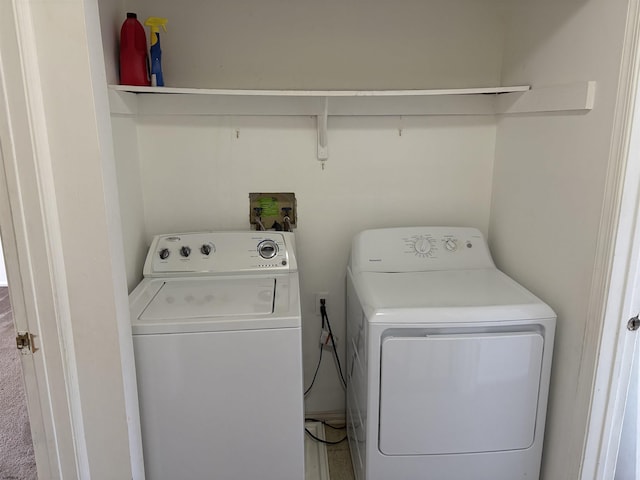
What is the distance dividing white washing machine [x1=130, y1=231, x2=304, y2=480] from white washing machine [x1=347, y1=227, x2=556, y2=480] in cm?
29

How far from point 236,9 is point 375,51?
24.6 inches

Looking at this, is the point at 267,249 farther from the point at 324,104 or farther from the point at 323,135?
the point at 324,104

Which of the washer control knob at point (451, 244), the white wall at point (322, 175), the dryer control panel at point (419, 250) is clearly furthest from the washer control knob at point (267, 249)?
the washer control knob at point (451, 244)

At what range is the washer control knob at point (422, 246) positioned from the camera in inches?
78.5

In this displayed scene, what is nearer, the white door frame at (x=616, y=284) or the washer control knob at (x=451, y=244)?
the white door frame at (x=616, y=284)

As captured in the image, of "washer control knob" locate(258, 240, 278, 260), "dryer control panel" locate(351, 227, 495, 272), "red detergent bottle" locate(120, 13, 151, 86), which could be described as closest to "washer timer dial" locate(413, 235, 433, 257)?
"dryer control panel" locate(351, 227, 495, 272)

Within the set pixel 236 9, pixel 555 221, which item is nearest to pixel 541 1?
pixel 555 221

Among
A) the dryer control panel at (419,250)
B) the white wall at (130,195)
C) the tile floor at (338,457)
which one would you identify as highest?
the white wall at (130,195)

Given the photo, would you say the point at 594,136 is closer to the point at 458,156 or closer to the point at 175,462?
the point at 458,156

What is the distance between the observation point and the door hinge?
1230 millimetres

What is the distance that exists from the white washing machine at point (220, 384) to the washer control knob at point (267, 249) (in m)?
0.26

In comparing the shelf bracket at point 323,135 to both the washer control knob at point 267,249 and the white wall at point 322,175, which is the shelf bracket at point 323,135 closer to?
the white wall at point 322,175

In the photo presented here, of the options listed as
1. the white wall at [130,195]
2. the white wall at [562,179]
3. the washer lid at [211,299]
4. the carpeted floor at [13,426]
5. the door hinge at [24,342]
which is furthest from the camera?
the carpeted floor at [13,426]

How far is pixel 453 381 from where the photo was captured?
1.55 metres
